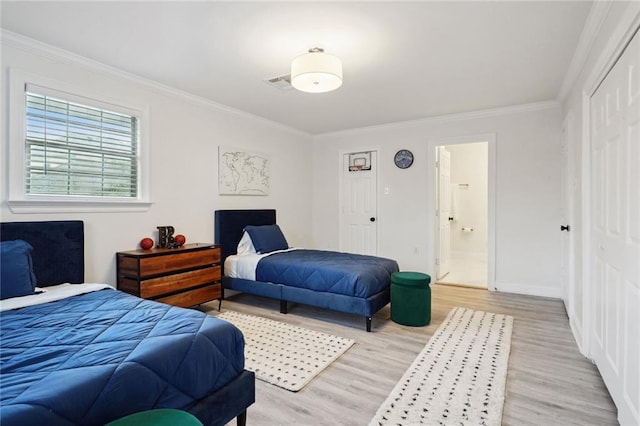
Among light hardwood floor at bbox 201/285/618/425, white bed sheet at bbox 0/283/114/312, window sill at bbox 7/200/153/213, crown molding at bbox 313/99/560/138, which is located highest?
crown molding at bbox 313/99/560/138

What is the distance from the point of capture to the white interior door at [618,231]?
5.38 feet

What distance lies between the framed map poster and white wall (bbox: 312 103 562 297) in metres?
1.94

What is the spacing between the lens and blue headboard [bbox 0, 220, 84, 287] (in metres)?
2.55

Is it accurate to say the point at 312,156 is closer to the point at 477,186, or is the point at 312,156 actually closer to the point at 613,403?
the point at 477,186

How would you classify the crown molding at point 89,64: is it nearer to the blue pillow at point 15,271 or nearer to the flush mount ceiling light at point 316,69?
the blue pillow at point 15,271

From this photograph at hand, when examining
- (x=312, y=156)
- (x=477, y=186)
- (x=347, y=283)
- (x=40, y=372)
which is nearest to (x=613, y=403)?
(x=347, y=283)

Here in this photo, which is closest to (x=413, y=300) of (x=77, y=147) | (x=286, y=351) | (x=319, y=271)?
(x=319, y=271)

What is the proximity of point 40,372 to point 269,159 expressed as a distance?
4122 mm

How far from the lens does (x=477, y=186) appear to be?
24.0 ft

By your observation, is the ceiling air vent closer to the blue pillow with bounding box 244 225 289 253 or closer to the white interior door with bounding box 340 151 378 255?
the blue pillow with bounding box 244 225 289 253

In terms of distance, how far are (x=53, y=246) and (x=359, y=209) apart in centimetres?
420

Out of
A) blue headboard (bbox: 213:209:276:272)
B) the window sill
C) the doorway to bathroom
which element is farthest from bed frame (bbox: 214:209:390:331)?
the doorway to bathroom

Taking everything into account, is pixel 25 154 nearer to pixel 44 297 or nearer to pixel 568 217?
pixel 44 297

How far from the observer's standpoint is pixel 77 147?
9.75 feet
